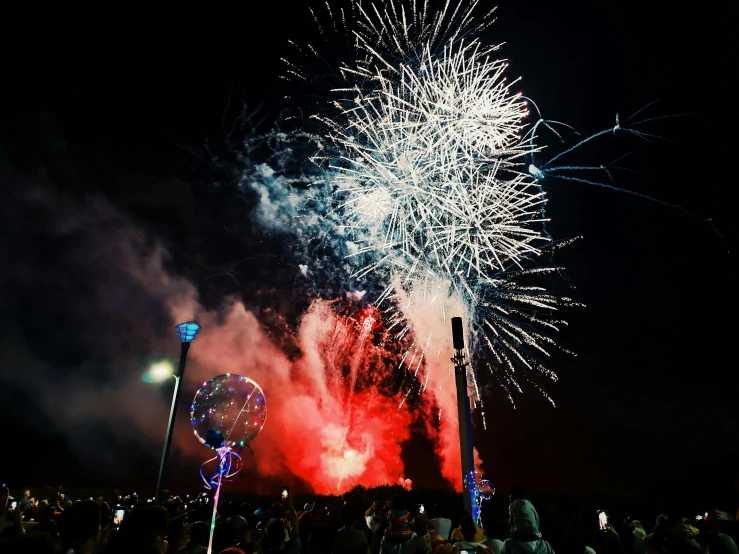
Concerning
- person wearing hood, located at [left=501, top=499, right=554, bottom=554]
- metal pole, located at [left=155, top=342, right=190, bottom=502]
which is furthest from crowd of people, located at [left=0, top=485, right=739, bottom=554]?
metal pole, located at [left=155, top=342, right=190, bottom=502]

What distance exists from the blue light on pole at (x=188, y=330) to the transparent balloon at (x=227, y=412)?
4.16m

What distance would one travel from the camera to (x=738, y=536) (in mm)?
6711

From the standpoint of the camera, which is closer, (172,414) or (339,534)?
(339,534)

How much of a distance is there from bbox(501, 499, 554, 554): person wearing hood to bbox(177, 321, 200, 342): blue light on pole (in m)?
10.8

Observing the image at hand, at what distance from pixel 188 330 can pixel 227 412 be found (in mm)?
4981

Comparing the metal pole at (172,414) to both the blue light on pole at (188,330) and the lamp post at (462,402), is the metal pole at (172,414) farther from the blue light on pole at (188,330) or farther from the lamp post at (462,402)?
the lamp post at (462,402)

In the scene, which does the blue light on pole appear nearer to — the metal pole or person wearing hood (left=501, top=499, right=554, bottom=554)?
the metal pole

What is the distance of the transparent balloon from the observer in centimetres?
887

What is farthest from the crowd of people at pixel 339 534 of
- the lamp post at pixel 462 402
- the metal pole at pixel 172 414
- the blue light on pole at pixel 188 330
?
the lamp post at pixel 462 402

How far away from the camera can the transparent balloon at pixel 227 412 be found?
887cm

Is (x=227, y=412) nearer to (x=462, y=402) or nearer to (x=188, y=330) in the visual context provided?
(x=188, y=330)

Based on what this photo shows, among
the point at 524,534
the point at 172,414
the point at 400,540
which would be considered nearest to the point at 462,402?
the point at 172,414

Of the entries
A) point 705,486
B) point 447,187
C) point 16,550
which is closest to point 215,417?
point 16,550

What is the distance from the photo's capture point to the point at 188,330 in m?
13.4
